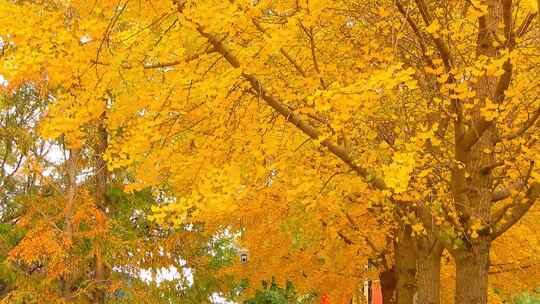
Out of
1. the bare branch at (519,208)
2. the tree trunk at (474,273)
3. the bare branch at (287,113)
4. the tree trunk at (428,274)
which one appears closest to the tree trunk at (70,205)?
the tree trunk at (428,274)

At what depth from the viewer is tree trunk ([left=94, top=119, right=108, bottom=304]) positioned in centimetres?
1210

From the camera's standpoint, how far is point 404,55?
25.6ft

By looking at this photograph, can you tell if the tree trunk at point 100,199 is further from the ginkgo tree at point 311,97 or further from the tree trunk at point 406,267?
the tree trunk at point 406,267

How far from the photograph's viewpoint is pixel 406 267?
10641mm

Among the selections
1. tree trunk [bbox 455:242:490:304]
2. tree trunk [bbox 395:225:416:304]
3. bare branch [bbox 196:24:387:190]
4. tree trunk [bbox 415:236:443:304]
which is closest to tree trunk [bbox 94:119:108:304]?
tree trunk [bbox 395:225:416:304]

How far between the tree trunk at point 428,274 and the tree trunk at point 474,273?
7.13 ft

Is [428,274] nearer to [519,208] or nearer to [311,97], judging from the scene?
[519,208]

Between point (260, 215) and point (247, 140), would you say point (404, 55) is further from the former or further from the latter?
point (260, 215)

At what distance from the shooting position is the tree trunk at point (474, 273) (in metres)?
6.87

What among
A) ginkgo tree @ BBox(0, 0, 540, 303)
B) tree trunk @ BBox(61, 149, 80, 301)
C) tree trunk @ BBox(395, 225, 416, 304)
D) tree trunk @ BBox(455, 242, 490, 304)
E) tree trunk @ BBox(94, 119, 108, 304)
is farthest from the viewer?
tree trunk @ BBox(94, 119, 108, 304)

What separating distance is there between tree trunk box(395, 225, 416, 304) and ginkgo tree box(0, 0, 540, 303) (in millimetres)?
1413

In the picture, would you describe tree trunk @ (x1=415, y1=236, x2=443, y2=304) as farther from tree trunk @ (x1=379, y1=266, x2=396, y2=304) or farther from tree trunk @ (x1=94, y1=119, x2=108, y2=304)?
tree trunk @ (x1=94, y1=119, x2=108, y2=304)

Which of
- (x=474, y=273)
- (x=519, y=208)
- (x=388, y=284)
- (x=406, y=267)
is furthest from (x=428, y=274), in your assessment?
(x=388, y=284)

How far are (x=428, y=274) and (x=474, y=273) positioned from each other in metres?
2.46
